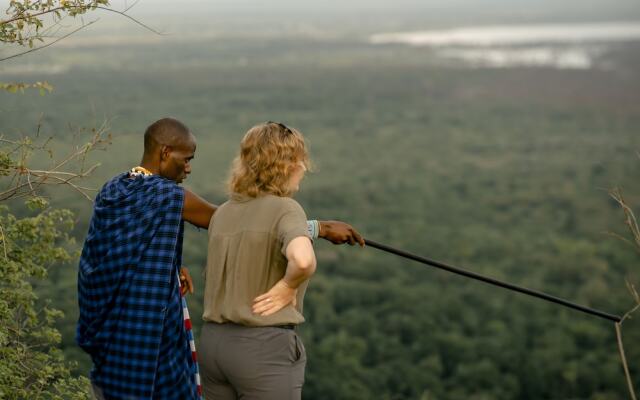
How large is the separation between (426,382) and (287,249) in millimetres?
10770

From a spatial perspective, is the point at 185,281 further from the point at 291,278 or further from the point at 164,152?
the point at 291,278

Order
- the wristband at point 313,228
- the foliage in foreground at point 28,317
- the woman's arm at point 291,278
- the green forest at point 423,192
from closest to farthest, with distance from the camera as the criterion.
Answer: the woman's arm at point 291,278, the wristband at point 313,228, the foliage in foreground at point 28,317, the green forest at point 423,192

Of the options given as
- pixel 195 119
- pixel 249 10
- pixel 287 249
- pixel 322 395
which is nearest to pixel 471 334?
pixel 322 395

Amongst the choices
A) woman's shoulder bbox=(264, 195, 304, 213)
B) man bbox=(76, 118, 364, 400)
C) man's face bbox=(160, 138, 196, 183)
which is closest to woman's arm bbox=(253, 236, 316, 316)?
woman's shoulder bbox=(264, 195, 304, 213)

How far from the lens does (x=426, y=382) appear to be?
41.3ft

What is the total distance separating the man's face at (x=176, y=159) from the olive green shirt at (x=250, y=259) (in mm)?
287

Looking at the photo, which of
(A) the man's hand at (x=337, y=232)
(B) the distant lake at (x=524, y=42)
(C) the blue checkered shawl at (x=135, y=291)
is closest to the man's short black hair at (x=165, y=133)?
(C) the blue checkered shawl at (x=135, y=291)

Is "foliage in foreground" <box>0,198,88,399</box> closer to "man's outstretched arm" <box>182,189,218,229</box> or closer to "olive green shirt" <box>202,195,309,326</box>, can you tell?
"man's outstretched arm" <box>182,189,218,229</box>

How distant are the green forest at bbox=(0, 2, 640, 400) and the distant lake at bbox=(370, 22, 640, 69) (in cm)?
491

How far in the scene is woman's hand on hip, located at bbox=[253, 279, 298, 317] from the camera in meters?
2.27

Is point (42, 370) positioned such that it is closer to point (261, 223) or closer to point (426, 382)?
point (261, 223)

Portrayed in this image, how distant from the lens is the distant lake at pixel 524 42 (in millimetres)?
55594

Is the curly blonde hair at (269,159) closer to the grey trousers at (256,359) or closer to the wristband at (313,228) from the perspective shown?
the wristband at (313,228)

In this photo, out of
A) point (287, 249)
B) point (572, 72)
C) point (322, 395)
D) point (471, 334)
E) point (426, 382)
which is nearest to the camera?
point (287, 249)
